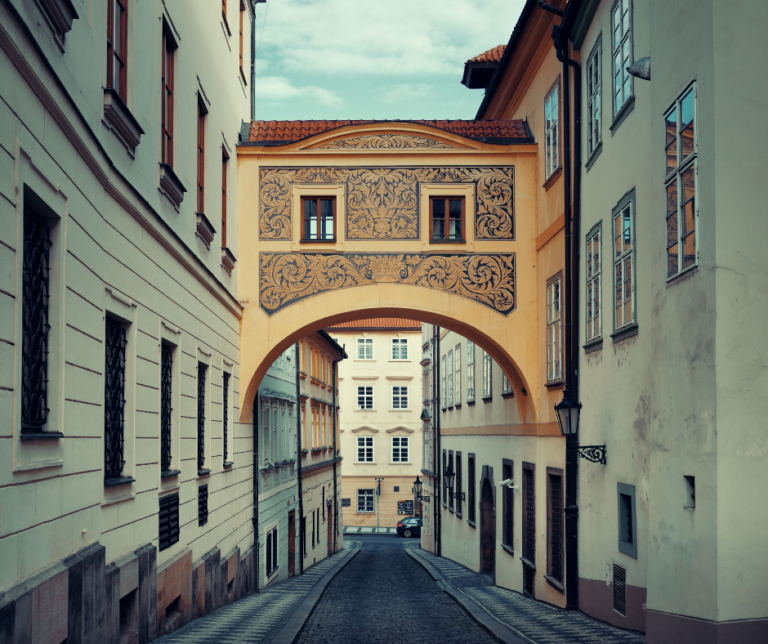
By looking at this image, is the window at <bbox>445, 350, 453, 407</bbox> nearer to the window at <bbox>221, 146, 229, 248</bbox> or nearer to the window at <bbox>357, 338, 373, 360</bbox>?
the window at <bbox>221, 146, 229, 248</bbox>

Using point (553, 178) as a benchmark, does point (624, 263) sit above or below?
below

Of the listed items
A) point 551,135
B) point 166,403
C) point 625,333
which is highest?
point 551,135

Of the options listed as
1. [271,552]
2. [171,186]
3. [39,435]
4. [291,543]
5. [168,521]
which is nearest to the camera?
[39,435]

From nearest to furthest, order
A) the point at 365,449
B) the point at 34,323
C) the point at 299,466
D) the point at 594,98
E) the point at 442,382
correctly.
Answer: the point at 34,323 < the point at 594,98 < the point at 299,466 < the point at 442,382 < the point at 365,449

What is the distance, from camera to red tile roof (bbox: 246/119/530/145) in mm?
17188

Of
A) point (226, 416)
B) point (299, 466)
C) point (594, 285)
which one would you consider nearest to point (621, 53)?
point (594, 285)

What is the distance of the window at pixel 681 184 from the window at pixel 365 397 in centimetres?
5004

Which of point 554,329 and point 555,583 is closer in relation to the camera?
point 555,583

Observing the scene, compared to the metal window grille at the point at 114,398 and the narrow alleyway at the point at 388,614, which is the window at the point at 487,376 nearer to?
the narrow alleyway at the point at 388,614

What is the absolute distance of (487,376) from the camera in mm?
21750

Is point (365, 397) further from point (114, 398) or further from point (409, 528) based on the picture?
point (114, 398)

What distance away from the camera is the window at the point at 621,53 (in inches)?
437

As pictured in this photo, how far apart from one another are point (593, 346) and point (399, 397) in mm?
45093

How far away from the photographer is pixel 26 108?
19.0ft
